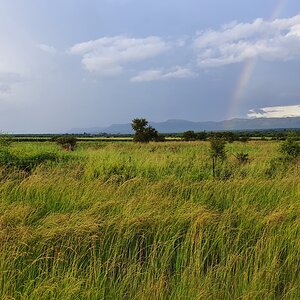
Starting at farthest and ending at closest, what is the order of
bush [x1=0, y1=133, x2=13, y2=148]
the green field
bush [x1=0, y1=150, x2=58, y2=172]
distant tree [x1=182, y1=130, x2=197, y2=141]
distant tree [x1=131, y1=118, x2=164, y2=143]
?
1. distant tree [x1=182, y1=130, x2=197, y2=141]
2. distant tree [x1=131, y1=118, x2=164, y2=143]
3. bush [x1=0, y1=133, x2=13, y2=148]
4. bush [x1=0, y1=150, x2=58, y2=172]
5. the green field

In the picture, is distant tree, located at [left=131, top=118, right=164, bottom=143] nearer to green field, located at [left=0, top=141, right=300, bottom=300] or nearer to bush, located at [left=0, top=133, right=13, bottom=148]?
bush, located at [left=0, top=133, right=13, bottom=148]

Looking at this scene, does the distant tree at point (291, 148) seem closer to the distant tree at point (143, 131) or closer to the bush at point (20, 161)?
the bush at point (20, 161)

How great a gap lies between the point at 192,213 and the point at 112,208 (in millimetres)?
1319

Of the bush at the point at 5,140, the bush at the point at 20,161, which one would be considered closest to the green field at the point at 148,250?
the bush at the point at 20,161

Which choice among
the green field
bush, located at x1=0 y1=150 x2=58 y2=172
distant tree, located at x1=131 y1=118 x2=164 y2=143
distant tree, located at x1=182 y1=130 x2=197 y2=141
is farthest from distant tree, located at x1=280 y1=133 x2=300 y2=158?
distant tree, located at x1=182 y1=130 x2=197 y2=141

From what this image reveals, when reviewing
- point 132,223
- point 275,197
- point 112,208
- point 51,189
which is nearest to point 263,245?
point 132,223

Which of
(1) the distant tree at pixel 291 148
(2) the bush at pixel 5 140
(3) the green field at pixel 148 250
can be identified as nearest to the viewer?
(3) the green field at pixel 148 250

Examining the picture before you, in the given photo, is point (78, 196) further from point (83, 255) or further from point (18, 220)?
point (83, 255)

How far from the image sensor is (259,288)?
10.4 feet

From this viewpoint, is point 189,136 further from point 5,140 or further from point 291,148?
point 291,148

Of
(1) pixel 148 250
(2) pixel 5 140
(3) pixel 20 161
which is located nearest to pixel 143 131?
(2) pixel 5 140

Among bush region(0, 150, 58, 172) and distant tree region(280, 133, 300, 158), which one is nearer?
bush region(0, 150, 58, 172)

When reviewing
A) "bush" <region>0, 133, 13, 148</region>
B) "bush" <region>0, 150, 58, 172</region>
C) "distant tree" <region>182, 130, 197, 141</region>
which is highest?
"bush" <region>0, 133, 13, 148</region>

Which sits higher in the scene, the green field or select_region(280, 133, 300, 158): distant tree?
select_region(280, 133, 300, 158): distant tree
